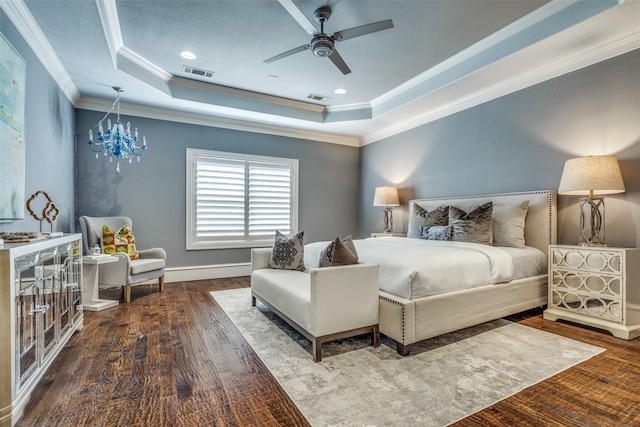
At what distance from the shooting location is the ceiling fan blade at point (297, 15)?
2.53 meters

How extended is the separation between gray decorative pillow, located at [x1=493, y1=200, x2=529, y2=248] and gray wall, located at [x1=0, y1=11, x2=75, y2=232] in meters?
4.69

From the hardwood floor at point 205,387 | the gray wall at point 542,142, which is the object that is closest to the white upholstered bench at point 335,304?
the hardwood floor at point 205,387

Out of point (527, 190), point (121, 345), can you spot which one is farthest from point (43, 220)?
point (527, 190)

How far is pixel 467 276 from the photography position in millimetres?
2668

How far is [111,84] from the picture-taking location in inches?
154

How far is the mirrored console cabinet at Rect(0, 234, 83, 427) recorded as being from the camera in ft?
5.09

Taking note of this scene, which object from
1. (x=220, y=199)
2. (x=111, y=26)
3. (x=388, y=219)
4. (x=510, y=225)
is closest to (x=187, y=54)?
(x=111, y=26)

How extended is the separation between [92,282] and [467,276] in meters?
4.06

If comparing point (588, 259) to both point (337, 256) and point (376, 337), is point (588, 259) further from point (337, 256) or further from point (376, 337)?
point (337, 256)

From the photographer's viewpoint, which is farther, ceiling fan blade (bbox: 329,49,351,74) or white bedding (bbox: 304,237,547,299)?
ceiling fan blade (bbox: 329,49,351,74)

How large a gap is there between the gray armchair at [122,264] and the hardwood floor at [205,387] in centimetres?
91

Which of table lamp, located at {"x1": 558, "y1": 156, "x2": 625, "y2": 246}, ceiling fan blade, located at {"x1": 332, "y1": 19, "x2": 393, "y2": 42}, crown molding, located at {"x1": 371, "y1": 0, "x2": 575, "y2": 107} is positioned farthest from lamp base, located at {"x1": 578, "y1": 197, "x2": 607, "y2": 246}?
ceiling fan blade, located at {"x1": 332, "y1": 19, "x2": 393, "y2": 42}

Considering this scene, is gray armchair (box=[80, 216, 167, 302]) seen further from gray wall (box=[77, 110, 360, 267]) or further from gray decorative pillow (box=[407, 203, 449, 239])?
gray decorative pillow (box=[407, 203, 449, 239])

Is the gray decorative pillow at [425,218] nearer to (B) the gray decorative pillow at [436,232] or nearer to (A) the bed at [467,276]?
(B) the gray decorative pillow at [436,232]
